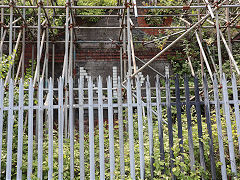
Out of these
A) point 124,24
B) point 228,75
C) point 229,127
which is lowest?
point 229,127

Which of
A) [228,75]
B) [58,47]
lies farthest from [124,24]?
[228,75]

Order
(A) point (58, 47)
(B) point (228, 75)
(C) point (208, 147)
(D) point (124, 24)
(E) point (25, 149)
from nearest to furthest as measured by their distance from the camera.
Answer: (C) point (208, 147), (E) point (25, 149), (D) point (124, 24), (B) point (228, 75), (A) point (58, 47)

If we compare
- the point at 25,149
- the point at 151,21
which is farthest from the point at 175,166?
the point at 151,21

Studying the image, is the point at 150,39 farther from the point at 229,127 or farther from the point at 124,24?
the point at 229,127

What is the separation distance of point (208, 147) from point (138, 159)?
115 centimetres

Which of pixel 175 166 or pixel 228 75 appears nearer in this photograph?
pixel 175 166

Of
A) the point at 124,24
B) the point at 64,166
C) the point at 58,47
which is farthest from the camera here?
the point at 58,47

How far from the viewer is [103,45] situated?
10523mm

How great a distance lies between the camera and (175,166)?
167 inches

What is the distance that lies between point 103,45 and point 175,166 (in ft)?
23.2

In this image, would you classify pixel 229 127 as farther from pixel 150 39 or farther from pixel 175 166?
pixel 150 39

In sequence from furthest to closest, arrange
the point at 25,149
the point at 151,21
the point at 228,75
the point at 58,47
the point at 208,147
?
the point at 151,21 < the point at 58,47 < the point at 228,75 < the point at 25,149 < the point at 208,147

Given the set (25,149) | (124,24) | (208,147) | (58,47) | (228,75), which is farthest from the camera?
(58,47)

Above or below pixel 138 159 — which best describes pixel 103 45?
above
